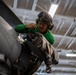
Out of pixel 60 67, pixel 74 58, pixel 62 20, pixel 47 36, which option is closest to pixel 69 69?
pixel 60 67

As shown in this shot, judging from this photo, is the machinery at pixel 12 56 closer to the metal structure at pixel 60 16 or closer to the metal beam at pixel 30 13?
the metal structure at pixel 60 16

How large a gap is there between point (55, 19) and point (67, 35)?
1.10 meters

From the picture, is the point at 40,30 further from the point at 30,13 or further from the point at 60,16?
the point at 60,16

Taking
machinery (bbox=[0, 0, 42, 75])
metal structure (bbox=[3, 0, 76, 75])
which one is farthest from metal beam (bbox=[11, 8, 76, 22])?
machinery (bbox=[0, 0, 42, 75])

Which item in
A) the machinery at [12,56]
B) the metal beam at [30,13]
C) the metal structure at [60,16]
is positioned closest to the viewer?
the machinery at [12,56]

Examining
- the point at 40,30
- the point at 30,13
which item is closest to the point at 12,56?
the point at 40,30

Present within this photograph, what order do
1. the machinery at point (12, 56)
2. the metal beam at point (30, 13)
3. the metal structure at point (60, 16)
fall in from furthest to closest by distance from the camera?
1. the metal beam at point (30, 13)
2. the metal structure at point (60, 16)
3. the machinery at point (12, 56)

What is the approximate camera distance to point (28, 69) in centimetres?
140

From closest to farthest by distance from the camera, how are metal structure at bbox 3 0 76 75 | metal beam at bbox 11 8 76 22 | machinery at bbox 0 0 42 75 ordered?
1. machinery at bbox 0 0 42 75
2. metal structure at bbox 3 0 76 75
3. metal beam at bbox 11 8 76 22

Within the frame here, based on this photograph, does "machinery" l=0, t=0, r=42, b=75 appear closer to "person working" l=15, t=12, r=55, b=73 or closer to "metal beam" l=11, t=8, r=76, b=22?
"person working" l=15, t=12, r=55, b=73

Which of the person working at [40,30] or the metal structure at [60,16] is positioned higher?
the person working at [40,30]

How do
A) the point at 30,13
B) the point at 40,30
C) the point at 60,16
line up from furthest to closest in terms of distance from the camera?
the point at 60,16, the point at 30,13, the point at 40,30

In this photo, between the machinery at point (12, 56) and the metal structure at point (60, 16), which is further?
the metal structure at point (60, 16)

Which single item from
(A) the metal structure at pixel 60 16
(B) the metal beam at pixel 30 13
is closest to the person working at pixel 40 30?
(A) the metal structure at pixel 60 16
